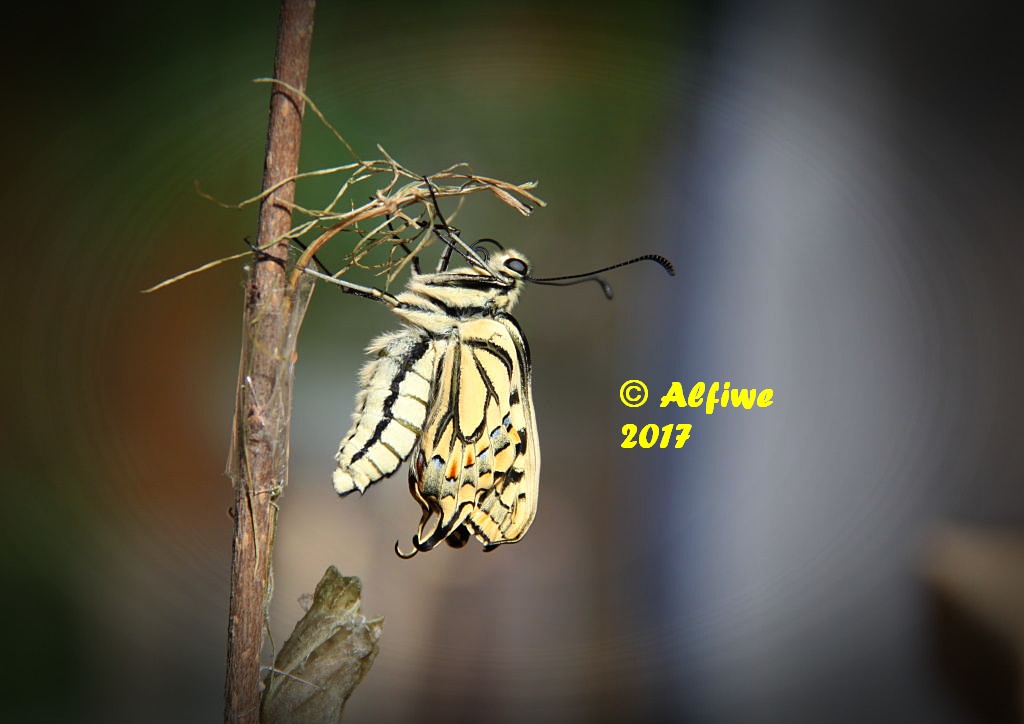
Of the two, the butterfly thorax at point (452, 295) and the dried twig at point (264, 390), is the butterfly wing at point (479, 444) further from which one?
the dried twig at point (264, 390)

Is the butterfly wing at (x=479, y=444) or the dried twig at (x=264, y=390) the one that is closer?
the dried twig at (x=264, y=390)

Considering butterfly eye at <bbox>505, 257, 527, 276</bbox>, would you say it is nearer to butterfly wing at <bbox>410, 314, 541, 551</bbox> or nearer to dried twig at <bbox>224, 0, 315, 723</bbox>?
butterfly wing at <bbox>410, 314, 541, 551</bbox>

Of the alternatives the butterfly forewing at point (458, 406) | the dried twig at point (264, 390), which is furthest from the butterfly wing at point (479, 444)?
the dried twig at point (264, 390)

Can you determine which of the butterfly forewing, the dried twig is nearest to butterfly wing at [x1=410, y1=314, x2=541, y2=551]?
the butterfly forewing

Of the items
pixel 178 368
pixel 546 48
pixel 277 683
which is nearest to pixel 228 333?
pixel 178 368

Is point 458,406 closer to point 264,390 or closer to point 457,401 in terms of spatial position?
point 457,401

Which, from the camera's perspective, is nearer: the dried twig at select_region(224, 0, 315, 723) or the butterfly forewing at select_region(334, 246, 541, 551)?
the dried twig at select_region(224, 0, 315, 723)

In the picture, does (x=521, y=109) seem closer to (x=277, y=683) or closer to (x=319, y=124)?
(x=319, y=124)

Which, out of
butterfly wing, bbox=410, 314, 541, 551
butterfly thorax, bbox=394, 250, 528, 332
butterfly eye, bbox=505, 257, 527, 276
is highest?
butterfly eye, bbox=505, 257, 527, 276
